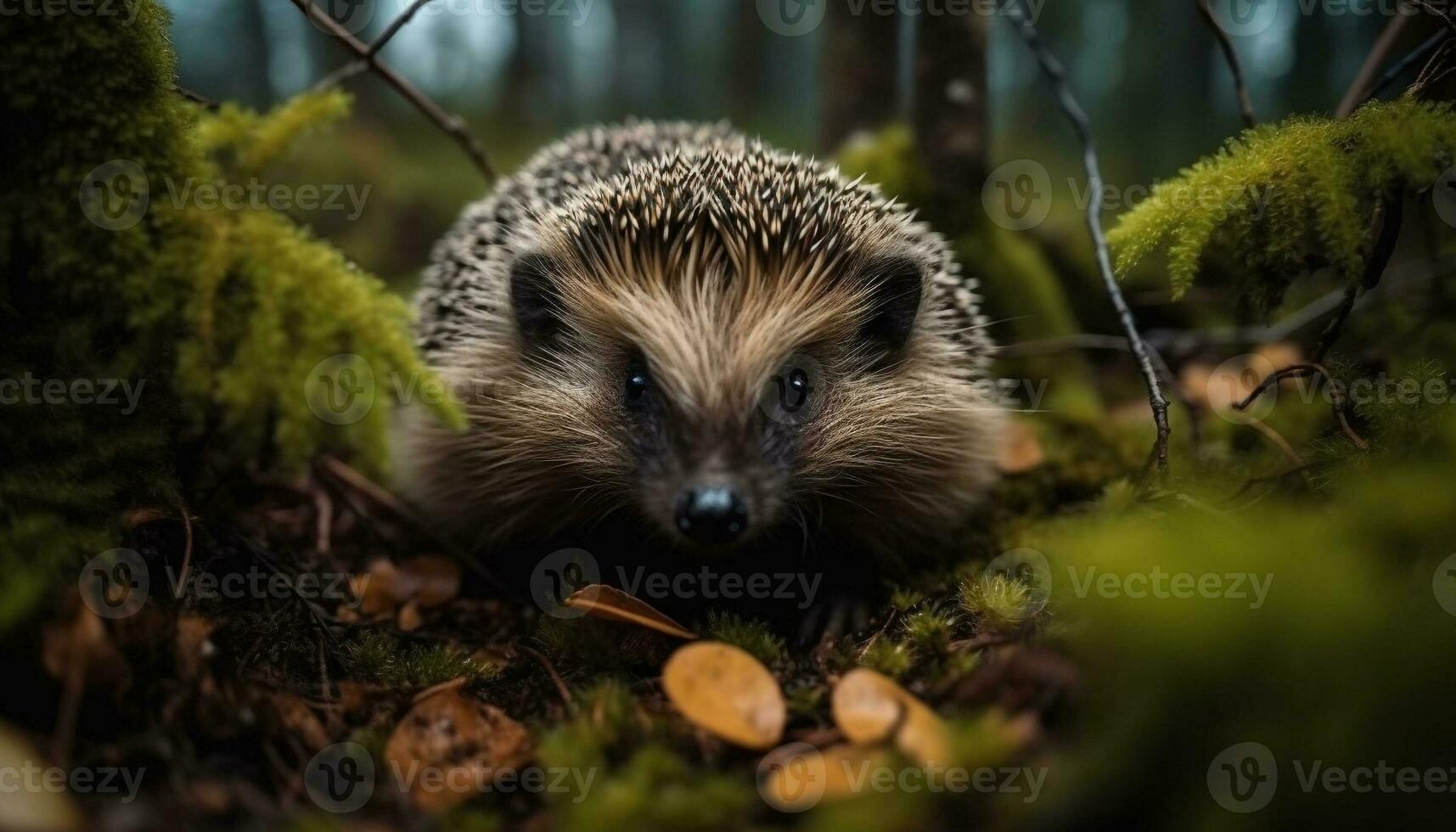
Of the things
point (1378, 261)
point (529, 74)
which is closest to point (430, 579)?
point (1378, 261)

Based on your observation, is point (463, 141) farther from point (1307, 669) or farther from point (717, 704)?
point (1307, 669)

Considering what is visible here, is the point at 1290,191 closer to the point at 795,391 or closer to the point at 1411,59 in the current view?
the point at 1411,59

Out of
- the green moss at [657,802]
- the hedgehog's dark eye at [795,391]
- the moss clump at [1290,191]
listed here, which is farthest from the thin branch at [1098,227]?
the green moss at [657,802]

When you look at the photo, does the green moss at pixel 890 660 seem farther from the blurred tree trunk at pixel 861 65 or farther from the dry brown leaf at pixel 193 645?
the blurred tree trunk at pixel 861 65

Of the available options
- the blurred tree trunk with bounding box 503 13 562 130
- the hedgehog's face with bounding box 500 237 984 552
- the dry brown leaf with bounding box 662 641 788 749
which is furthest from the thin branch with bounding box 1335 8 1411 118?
the blurred tree trunk with bounding box 503 13 562 130

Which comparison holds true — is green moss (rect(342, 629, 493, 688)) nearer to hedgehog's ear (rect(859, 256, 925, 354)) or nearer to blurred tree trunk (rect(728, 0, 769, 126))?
hedgehog's ear (rect(859, 256, 925, 354))
